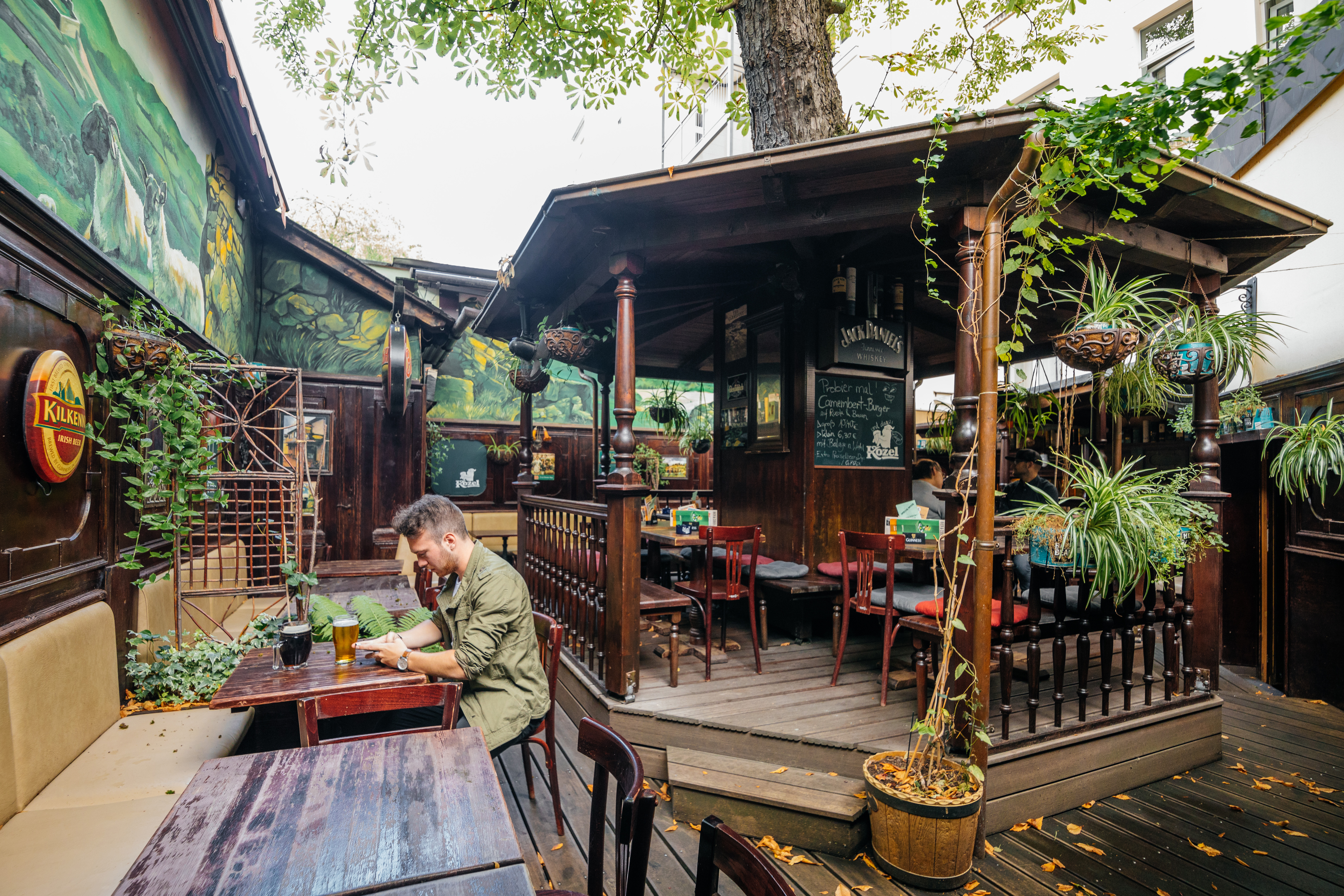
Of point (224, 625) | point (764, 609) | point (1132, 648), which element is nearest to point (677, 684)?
point (764, 609)

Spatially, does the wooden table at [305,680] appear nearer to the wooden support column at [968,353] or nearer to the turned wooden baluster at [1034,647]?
the wooden support column at [968,353]

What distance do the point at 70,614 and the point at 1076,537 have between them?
459 centimetres

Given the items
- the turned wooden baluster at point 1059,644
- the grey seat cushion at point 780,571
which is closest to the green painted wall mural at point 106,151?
the grey seat cushion at point 780,571

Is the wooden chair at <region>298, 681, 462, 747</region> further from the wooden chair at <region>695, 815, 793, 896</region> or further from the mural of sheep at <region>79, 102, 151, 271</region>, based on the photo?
the mural of sheep at <region>79, 102, 151, 271</region>

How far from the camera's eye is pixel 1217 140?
6.75 meters

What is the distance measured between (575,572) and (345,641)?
1.97 metres

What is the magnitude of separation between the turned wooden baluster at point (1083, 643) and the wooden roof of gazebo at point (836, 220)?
1871 millimetres

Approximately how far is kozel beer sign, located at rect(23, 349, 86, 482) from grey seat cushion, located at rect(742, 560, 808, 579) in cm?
379

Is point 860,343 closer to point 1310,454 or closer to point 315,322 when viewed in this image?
point 1310,454

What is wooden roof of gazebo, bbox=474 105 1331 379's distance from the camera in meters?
2.96

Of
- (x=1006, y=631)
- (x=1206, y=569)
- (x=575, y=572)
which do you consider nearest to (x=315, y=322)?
(x=575, y=572)

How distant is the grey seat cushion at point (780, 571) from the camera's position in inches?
178

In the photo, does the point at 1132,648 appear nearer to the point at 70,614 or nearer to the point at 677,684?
the point at 677,684

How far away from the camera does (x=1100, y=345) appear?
10.6 feet
